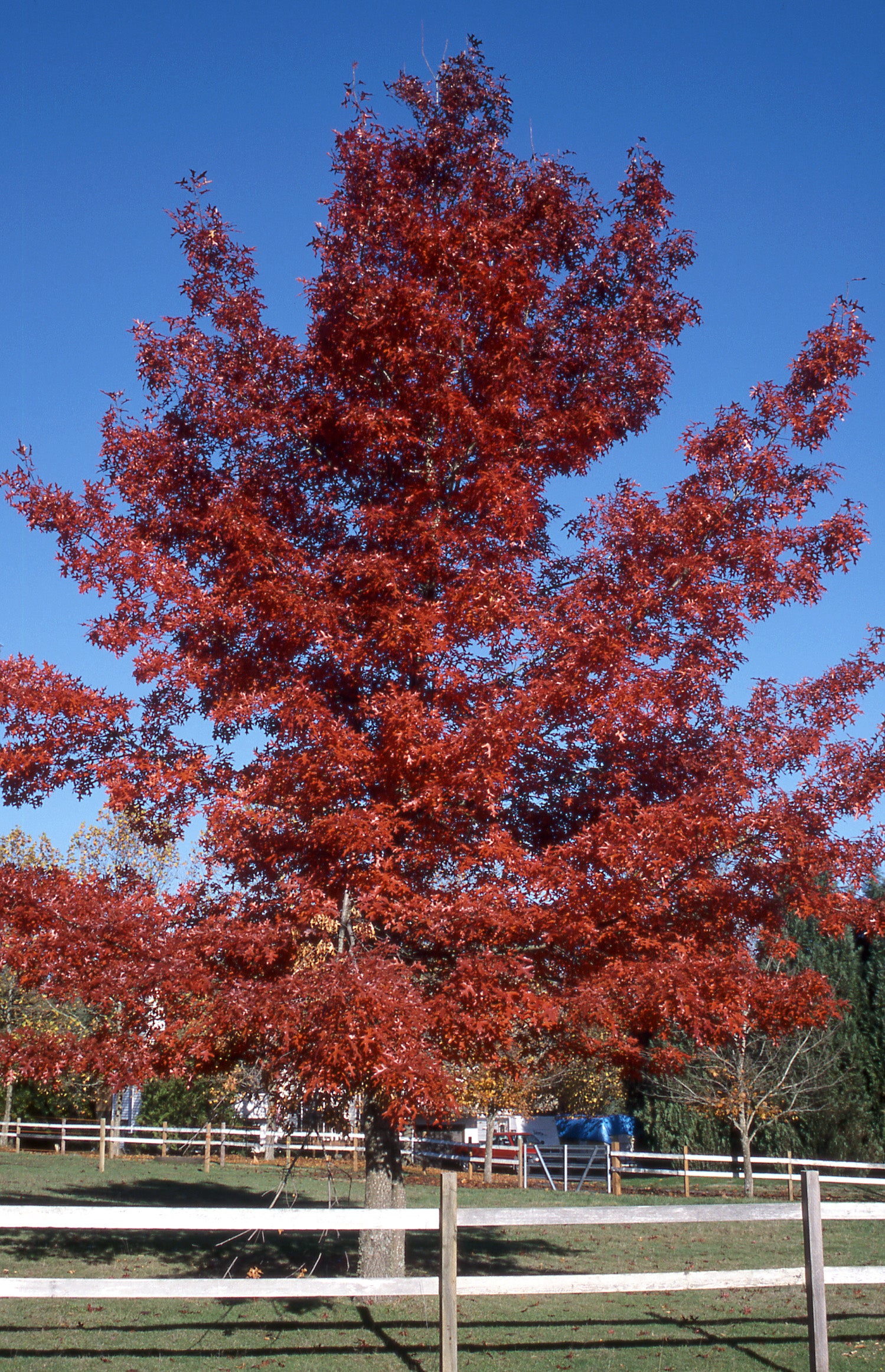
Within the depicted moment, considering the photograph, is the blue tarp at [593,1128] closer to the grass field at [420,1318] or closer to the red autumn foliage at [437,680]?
the grass field at [420,1318]

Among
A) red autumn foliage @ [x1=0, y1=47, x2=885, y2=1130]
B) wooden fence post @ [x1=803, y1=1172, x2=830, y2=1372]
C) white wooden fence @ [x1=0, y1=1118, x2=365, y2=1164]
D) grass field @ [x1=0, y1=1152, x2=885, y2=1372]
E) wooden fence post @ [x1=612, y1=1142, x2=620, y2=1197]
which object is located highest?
red autumn foliage @ [x1=0, y1=47, x2=885, y2=1130]

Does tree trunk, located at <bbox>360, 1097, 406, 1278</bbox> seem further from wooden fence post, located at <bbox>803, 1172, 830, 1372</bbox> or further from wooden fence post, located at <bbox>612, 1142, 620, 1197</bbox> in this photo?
wooden fence post, located at <bbox>612, 1142, 620, 1197</bbox>

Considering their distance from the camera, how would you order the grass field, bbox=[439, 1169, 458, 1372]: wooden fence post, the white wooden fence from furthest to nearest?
1. the white wooden fence
2. the grass field
3. bbox=[439, 1169, 458, 1372]: wooden fence post

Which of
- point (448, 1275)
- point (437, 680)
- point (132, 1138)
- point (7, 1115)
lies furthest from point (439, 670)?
point (7, 1115)

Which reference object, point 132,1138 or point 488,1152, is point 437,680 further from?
point 132,1138

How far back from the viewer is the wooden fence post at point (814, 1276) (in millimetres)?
7507

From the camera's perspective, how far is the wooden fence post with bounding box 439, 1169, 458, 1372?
6887mm

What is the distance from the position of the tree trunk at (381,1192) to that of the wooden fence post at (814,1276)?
3705 millimetres

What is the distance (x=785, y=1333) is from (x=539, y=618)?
20.5 ft

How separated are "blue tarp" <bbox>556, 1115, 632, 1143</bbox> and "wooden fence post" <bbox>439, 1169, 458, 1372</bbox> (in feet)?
94.5

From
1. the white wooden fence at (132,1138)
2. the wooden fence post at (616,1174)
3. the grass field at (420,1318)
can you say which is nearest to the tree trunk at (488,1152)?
the white wooden fence at (132,1138)

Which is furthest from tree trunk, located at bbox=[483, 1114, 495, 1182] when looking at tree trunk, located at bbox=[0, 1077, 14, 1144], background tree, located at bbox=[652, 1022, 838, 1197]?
tree trunk, located at bbox=[0, 1077, 14, 1144]

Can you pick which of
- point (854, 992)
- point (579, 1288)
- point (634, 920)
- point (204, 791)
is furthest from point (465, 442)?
point (854, 992)

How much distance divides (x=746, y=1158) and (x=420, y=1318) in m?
18.3
